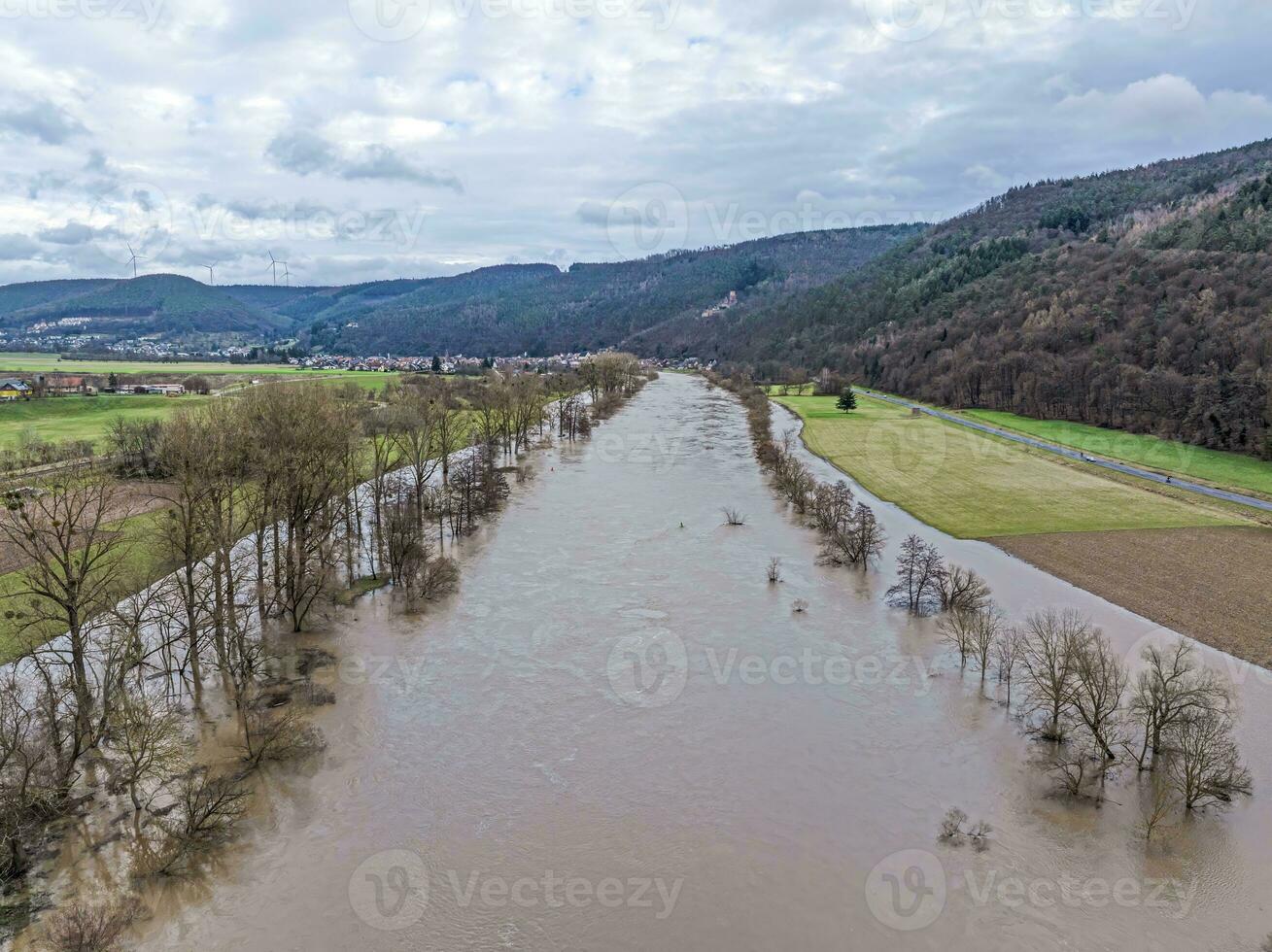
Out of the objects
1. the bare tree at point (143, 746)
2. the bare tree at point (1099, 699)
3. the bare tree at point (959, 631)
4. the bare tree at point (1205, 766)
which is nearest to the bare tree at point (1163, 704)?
the bare tree at point (1205, 766)

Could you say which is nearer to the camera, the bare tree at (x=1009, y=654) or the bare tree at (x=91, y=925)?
the bare tree at (x=91, y=925)

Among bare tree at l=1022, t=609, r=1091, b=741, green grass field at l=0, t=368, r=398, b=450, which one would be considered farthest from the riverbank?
green grass field at l=0, t=368, r=398, b=450

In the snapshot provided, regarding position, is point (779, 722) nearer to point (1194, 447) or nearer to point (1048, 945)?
point (1048, 945)

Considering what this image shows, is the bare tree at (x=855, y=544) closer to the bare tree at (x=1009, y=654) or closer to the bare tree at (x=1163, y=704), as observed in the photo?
the bare tree at (x=1009, y=654)

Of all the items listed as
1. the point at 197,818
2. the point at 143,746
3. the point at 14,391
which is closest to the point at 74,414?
the point at 14,391

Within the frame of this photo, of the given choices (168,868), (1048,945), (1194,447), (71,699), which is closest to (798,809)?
(1048,945)

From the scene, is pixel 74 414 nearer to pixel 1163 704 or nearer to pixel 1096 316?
pixel 1163 704

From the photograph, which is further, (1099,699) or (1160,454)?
(1160,454)
